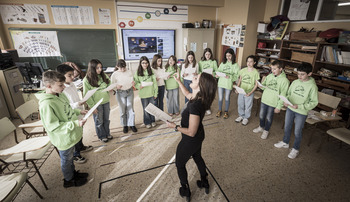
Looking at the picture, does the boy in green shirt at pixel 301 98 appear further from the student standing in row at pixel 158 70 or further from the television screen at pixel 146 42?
the television screen at pixel 146 42

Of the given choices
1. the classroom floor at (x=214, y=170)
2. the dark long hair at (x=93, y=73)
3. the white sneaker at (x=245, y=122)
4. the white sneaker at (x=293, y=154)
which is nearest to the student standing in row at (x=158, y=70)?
the classroom floor at (x=214, y=170)

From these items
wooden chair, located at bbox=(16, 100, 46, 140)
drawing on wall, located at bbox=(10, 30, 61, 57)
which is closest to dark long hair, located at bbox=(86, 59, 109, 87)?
wooden chair, located at bbox=(16, 100, 46, 140)

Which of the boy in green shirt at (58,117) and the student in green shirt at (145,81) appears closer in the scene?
the boy in green shirt at (58,117)

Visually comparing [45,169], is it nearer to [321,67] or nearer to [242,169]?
[242,169]

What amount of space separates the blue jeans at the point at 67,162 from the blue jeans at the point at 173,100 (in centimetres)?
236

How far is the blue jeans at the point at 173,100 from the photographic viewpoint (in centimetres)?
411

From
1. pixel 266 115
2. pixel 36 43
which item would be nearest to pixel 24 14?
pixel 36 43

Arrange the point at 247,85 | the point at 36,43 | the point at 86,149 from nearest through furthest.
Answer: the point at 86,149, the point at 247,85, the point at 36,43

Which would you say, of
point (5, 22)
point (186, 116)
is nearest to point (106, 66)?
point (5, 22)

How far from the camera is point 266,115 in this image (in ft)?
11.6

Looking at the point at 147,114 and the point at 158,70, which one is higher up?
the point at 158,70

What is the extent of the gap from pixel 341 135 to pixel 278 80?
1.23 meters

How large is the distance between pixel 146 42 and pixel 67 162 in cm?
475

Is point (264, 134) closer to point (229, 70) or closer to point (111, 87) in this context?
point (229, 70)
